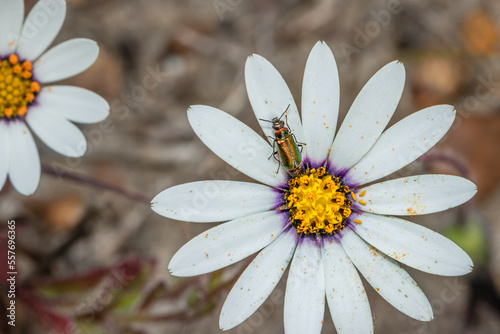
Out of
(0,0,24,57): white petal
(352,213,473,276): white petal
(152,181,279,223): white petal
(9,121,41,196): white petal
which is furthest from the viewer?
(0,0,24,57): white petal

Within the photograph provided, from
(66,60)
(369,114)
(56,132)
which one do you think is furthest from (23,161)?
(369,114)

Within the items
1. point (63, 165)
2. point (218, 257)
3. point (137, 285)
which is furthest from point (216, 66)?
point (218, 257)

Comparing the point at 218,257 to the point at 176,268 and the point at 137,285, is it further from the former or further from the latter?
the point at 137,285

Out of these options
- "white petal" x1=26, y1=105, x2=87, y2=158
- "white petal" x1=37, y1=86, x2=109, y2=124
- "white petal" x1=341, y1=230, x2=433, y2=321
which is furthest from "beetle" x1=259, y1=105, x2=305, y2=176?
"white petal" x1=26, y1=105, x2=87, y2=158

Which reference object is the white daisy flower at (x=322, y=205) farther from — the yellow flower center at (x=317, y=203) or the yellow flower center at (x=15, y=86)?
the yellow flower center at (x=15, y=86)

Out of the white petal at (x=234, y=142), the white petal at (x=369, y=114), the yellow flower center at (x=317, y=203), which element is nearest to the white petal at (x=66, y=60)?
the white petal at (x=234, y=142)

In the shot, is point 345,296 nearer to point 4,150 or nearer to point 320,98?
point 320,98

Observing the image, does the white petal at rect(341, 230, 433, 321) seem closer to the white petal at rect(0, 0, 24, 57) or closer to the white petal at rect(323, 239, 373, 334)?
the white petal at rect(323, 239, 373, 334)
